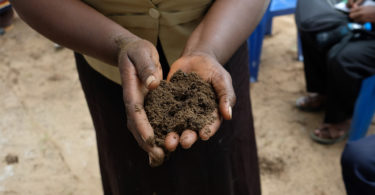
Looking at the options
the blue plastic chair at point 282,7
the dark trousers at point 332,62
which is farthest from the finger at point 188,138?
the blue plastic chair at point 282,7

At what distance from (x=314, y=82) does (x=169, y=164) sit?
190 centimetres

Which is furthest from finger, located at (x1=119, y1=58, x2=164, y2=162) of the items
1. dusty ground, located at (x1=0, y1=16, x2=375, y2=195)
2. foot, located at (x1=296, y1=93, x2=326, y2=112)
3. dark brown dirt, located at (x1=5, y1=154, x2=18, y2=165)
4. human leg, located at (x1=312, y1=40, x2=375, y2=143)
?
foot, located at (x1=296, y1=93, x2=326, y2=112)

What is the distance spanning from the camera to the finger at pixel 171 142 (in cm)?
96

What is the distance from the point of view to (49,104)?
317cm

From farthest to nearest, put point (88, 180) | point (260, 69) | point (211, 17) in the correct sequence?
point (260, 69) < point (88, 180) < point (211, 17)

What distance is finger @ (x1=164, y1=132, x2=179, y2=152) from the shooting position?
0.96 m

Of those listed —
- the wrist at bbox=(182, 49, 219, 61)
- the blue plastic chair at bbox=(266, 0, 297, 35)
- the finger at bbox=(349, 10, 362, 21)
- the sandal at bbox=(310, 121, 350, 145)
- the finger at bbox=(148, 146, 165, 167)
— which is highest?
the wrist at bbox=(182, 49, 219, 61)

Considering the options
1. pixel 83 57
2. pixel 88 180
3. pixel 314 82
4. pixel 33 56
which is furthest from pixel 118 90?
pixel 33 56

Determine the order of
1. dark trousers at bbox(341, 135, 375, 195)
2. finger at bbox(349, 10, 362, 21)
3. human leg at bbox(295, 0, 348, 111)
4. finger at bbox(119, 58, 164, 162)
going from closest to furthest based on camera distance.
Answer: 1. finger at bbox(119, 58, 164, 162)
2. dark trousers at bbox(341, 135, 375, 195)
3. finger at bbox(349, 10, 362, 21)
4. human leg at bbox(295, 0, 348, 111)

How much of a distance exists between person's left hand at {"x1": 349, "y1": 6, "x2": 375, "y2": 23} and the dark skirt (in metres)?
1.41

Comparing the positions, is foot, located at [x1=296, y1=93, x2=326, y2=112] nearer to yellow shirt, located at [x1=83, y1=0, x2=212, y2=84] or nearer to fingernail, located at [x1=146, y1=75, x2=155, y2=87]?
yellow shirt, located at [x1=83, y1=0, x2=212, y2=84]

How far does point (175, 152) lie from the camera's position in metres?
1.26

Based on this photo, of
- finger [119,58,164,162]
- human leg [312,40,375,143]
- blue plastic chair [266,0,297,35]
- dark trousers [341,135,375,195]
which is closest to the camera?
finger [119,58,164,162]

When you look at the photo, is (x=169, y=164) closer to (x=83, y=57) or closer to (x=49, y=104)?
(x=83, y=57)
